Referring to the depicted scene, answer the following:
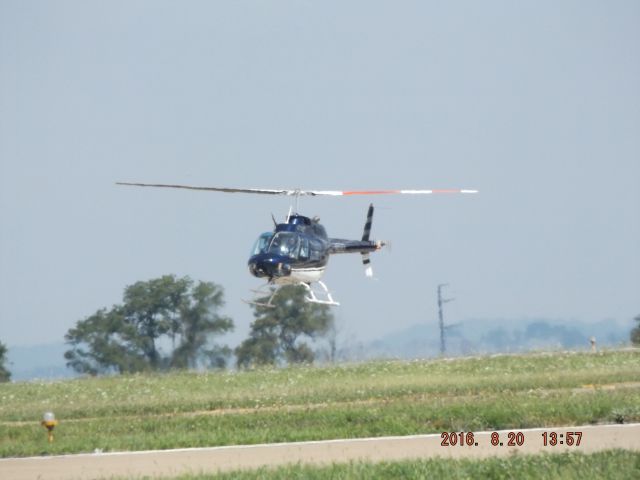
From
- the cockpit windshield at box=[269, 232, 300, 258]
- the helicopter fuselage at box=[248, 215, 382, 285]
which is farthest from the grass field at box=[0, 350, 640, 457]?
the cockpit windshield at box=[269, 232, 300, 258]

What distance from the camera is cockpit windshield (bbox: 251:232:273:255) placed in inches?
1567

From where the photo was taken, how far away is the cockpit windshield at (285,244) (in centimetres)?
3966

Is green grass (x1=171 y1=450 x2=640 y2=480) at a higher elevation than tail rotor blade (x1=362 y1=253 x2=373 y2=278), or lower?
lower

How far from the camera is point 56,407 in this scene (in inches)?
1248

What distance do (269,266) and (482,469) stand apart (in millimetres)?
22580

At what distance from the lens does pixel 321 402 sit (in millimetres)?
29719

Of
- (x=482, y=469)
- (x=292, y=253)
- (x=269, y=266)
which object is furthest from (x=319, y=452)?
(x=292, y=253)

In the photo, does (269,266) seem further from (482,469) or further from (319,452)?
(482,469)

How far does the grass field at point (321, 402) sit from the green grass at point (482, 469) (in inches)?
172

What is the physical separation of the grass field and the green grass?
4.36 m

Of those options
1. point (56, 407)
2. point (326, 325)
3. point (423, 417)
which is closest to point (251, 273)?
point (56, 407)

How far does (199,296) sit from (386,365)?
2058 cm

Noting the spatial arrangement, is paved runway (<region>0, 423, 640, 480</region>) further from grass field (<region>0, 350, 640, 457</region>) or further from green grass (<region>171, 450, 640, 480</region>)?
grass field (<region>0, 350, 640, 457</region>)

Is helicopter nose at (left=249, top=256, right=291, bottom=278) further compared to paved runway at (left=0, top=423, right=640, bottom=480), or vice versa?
helicopter nose at (left=249, top=256, right=291, bottom=278)
